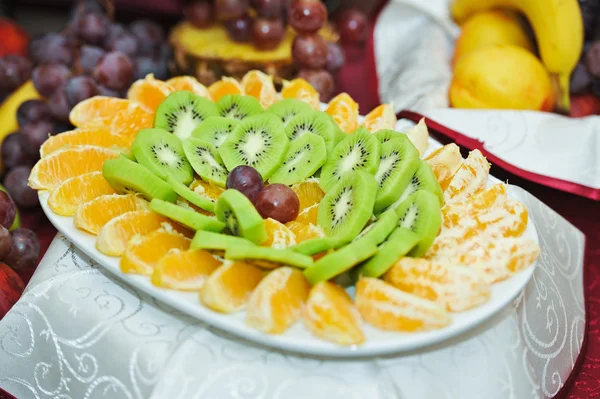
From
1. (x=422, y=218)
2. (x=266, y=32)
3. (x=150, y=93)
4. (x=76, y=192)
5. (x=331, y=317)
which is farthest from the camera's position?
(x=266, y=32)

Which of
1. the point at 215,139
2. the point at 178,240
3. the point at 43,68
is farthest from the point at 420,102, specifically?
the point at 43,68

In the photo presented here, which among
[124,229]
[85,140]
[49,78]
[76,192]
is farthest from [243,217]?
[49,78]

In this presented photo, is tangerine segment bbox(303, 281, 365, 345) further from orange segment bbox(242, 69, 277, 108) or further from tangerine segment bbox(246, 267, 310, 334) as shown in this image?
orange segment bbox(242, 69, 277, 108)

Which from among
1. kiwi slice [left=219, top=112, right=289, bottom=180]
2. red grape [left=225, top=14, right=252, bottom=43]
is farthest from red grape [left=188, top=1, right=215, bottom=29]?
kiwi slice [left=219, top=112, right=289, bottom=180]

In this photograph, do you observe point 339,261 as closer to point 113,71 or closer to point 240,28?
point 113,71

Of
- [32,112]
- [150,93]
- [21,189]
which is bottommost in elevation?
[21,189]

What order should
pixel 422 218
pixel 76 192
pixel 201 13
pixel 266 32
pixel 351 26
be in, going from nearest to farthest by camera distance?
pixel 422 218
pixel 76 192
pixel 266 32
pixel 201 13
pixel 351 26
